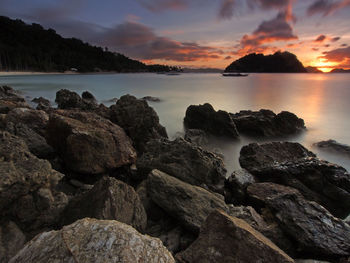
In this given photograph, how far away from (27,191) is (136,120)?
398cm

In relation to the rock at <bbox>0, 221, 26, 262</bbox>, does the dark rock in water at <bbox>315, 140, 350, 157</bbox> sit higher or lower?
lower

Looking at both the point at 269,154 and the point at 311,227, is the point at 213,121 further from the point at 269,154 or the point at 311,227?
the point at 311,227

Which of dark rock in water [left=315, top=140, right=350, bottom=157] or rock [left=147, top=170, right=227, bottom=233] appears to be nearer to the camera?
rock [left=147, top=170, right=227, bottom=233]

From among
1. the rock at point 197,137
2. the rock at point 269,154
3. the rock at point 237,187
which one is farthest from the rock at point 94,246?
the rock at point 197,137

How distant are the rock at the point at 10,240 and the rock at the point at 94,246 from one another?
78 centimetres

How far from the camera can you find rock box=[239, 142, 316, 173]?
210 inches

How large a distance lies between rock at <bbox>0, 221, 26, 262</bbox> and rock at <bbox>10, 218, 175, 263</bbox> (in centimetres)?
78

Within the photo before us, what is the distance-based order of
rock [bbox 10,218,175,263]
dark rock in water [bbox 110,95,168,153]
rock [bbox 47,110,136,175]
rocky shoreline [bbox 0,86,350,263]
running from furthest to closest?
dark rock in water [bbox 110,95,168,153] → rock [bbox 47,110,136,175] → rocky shoreline [bbox 0,86,350,263] → rock [bbox 10,218,175,263]

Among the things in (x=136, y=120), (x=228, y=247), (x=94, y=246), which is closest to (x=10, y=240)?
(x=94, y=246)

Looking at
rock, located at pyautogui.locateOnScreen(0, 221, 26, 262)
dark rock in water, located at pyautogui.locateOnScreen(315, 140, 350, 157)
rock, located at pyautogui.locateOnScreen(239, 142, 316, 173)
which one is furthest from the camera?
dark rock in water, located at pyautogui.locateOnScreen(315, 140, 350, 157)

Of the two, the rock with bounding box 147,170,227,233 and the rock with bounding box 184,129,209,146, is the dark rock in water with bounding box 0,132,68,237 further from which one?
the rock with bounding box 184,129,209,146

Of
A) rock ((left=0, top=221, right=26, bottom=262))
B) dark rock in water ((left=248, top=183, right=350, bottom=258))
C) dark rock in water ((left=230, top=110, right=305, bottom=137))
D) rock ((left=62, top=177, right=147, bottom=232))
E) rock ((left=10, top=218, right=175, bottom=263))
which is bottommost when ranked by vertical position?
dark rock in water ((left=230, top=110, right=305, bottom=137))

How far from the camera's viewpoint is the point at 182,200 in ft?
10.1

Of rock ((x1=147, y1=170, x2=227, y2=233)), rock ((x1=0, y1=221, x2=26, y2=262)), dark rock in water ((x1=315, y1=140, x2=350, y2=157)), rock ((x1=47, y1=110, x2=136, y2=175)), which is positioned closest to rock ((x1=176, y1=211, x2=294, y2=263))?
rock ((x1=147, y1=170, x2=227, y2=233))
